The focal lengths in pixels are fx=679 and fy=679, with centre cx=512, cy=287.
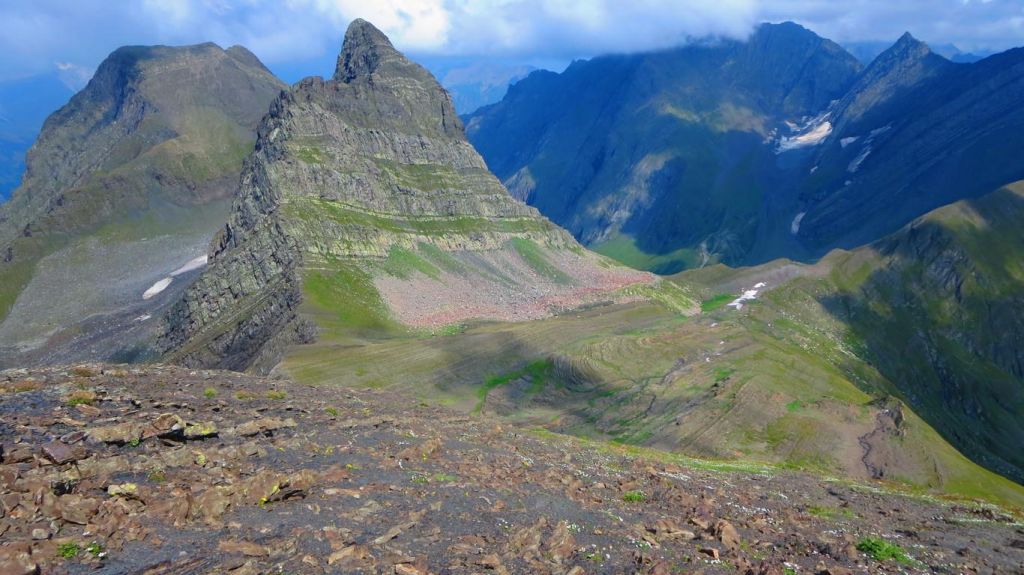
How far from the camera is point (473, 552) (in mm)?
17672

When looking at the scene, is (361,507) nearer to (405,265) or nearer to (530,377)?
(530,377)

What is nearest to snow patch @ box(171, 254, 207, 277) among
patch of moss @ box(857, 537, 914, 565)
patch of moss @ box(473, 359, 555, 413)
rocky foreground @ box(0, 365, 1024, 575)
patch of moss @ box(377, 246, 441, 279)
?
patch of moss @ box(377, 246, 441, 279)

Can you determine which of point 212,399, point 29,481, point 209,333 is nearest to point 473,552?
point 29,481

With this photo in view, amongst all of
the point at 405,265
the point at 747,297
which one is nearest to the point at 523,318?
the point at 405,265

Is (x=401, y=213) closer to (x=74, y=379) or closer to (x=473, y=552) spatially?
(x=74, y=379)

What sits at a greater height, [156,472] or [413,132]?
[413,132]

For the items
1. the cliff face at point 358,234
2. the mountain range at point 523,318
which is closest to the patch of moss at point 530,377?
the mountain range at point 523,318

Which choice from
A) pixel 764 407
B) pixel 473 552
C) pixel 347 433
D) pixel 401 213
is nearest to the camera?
pixel 473 552

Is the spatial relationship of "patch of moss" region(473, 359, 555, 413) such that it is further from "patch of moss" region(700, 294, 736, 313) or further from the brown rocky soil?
"patch of moss" region(700, 294, 736, 313)

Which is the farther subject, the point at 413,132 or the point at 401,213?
the point at 413,132

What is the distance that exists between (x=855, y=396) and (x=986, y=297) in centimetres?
11068

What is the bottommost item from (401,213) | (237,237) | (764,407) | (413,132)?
(764,407)

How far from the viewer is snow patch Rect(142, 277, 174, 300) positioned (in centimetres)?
17550

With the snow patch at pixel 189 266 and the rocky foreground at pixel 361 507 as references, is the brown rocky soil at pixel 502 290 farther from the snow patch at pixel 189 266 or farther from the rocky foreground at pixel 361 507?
the rocky foreground at pixel 361 507
